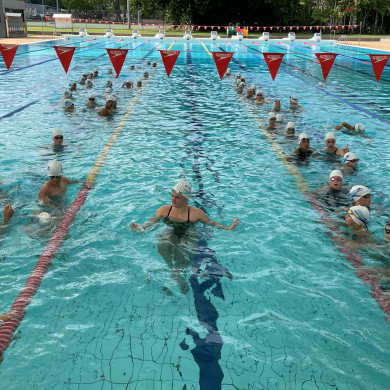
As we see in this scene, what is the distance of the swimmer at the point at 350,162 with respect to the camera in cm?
712

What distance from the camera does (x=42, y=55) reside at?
23969 mm

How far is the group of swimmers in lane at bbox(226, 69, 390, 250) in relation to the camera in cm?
493

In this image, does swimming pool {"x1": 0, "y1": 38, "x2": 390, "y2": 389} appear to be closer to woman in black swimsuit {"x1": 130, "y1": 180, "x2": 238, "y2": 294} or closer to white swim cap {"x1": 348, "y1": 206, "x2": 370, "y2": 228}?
woman in black swimsuit {"x1": 130, "y1": 180, "x2": 238, "y2": 294}

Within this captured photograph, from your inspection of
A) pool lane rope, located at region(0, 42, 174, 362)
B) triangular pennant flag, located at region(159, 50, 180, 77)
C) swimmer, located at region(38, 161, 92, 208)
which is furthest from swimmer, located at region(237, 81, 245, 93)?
swimmer, located at region(38, 161, 92, 208)

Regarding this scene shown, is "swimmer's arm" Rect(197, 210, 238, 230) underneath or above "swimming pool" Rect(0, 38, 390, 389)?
above

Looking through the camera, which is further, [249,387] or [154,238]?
[154,238]

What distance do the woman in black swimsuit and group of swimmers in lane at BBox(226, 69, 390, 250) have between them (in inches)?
56.6

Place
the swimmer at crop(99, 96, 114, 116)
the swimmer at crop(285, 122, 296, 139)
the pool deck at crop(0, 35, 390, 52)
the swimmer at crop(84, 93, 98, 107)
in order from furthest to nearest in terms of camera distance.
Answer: the pool deck at crop(0, 35, 390, 52) < the swimmer at crop(84, 93, 98, 107) < the swimmer at crop(99, 96, 114, 116) < the swimmer at crop(285, 122, 296, 139)

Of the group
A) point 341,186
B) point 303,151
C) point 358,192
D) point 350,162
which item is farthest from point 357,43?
point 358,192

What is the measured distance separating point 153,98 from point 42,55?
1363 cm

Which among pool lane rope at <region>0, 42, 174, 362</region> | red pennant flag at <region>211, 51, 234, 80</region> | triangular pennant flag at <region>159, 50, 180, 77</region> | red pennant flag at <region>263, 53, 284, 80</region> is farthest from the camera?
triangular pennant flag at <region>159, 50, 180, 77</region>

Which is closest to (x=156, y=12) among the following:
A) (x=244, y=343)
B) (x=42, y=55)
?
(x=42, y=55)

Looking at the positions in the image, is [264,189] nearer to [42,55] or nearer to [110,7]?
[42,55]

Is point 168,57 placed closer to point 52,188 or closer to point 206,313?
point 52,188
